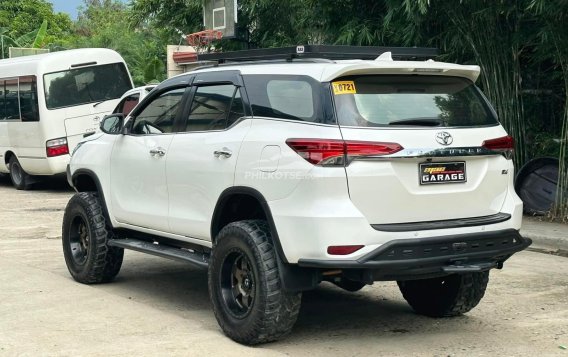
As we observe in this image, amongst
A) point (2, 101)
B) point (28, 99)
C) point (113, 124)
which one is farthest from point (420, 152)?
point (2, 101)

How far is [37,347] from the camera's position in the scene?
5738mm

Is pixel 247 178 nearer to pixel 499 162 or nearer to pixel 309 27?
pixel 499 162

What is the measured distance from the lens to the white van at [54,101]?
1656 centimetres

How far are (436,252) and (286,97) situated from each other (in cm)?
146

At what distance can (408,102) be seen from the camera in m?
5.61

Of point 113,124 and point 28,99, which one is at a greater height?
point 113,124

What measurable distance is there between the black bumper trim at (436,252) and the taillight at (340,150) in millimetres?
580

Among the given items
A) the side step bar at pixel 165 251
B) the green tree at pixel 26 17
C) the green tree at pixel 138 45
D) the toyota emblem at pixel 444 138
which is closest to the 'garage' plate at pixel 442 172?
the toyota emblem at pixel 444 138

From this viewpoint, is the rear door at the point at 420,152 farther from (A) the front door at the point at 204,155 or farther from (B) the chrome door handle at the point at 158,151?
(B) the chrome door handle at the point at 158,151

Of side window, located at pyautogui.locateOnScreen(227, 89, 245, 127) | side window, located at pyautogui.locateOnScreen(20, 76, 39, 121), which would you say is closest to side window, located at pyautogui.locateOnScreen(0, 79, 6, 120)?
side window, located at pyautogui.locateOnScreen(20, 76, 39, 121)

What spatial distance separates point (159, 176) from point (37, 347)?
66.5 inches

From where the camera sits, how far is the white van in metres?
16.6

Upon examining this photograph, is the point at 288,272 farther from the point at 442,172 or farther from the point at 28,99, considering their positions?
the point at 28,99

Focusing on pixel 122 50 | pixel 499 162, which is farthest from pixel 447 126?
pixel 122 50
